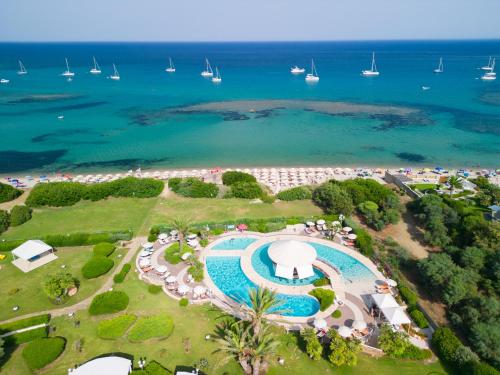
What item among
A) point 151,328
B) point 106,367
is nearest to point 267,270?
point 151,328

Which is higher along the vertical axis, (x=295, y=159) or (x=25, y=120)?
(x=25, y=120)

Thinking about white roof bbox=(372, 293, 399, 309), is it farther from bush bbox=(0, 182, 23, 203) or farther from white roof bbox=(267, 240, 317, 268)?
bush bbox=(0, 182, 23, 203)

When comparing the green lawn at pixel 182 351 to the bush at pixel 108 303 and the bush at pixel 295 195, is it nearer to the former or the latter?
the bush at pixel 108 303

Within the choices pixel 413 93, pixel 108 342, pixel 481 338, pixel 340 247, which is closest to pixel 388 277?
pixel 340 247

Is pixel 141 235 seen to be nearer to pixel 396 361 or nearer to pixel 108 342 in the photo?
pixel 108 342

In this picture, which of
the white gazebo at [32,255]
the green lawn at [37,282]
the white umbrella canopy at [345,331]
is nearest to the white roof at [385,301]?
the white umbrella canopy at [345,331]
